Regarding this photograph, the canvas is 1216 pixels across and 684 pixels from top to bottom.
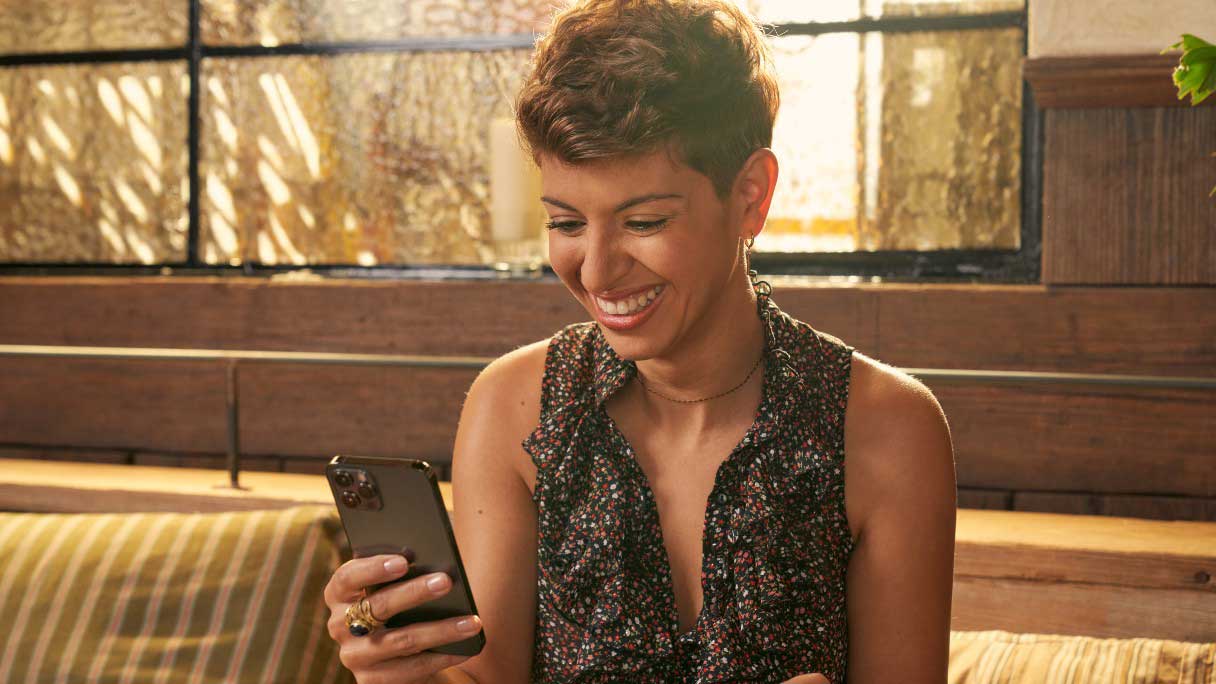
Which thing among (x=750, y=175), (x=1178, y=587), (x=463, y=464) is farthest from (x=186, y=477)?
(x=1178, y=587)

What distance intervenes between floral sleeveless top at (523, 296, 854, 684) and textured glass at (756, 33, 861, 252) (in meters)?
1.15

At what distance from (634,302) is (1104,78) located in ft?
3.68

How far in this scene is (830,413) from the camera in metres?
1.60

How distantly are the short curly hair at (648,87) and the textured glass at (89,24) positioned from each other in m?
2.03

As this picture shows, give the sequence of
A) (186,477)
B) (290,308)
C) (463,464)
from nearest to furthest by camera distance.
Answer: (463,464) < (186,477) < (290,308)

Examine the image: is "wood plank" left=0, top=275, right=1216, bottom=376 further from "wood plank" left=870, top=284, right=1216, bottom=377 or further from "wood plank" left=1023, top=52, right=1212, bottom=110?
"wood plank" left=1023, top=52, right=1212, bottom=110

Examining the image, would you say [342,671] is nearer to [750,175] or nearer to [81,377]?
[750,175]

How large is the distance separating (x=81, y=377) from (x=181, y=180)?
1.76 feet

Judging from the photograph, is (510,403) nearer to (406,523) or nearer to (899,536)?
(406,523)

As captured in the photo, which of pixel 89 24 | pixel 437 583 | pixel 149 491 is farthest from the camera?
pixel 89 24

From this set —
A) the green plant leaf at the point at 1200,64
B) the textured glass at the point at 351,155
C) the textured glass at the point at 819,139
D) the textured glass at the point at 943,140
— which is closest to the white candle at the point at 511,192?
the textured glass at the point at 351,155

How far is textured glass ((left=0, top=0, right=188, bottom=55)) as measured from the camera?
3.19 metres

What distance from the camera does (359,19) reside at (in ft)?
10.0

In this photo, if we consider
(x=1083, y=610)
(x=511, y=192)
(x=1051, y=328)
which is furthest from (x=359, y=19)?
(x=1083, y=610)
